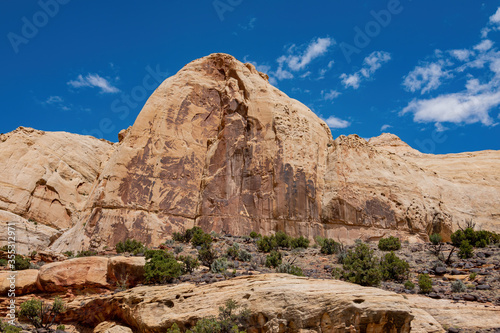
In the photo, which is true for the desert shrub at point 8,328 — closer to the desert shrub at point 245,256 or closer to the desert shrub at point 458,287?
the desert shrub at point 245,256

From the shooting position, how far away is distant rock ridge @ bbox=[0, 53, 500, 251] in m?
31.7

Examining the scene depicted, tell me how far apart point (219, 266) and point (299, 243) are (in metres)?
9.48

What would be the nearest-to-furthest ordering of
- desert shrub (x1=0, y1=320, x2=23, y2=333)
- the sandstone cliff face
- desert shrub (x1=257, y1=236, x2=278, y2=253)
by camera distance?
desert shrub (x1=0, y1=320, x2=23, y2=333), desert shrub (x1=257, y1=236, x2=278, y2=253), the sandstone cliff face

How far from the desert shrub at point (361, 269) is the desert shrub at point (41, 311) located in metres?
14.0

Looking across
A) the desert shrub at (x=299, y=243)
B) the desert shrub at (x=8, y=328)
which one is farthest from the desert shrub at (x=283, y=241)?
the desert shrub at (x=8, y=328)

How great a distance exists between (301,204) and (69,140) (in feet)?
133

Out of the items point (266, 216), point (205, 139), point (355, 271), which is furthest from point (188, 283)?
point (205, 139)

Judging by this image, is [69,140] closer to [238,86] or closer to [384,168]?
[238,86]

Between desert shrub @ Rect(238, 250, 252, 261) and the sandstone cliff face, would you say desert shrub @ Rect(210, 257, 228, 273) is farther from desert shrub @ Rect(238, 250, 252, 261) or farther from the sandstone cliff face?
the sandstone cliff face

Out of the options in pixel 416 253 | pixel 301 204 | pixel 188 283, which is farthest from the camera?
pixel 301 204

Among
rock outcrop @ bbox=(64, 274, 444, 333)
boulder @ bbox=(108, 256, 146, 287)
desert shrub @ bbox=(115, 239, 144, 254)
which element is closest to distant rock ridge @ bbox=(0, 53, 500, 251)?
desert shrub @ bbox=(115, 239, 144, 254)

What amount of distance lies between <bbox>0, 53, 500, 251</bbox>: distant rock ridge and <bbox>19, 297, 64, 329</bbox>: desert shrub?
973cm

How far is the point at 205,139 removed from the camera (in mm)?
37438

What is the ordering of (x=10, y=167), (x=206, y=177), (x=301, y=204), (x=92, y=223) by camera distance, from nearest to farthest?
(x=92, y=223)
(x=301, y=204)
(x=206, y=177)
(x=10, y=167)
